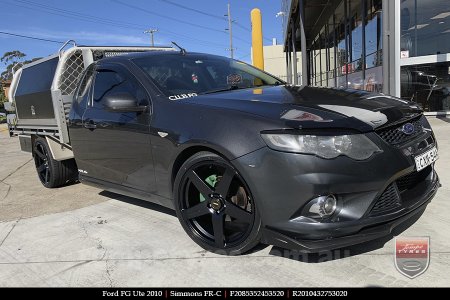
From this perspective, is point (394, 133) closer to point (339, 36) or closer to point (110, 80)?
point (110, 80)

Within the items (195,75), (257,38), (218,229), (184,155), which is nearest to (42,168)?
(195,75)

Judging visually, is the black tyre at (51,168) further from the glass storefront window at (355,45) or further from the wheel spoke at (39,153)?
the glass storefront window at (355,45)

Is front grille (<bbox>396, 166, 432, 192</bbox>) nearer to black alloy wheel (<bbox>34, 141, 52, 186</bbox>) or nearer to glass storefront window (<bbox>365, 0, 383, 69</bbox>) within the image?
black alloy wheel (<bbox>34, 141, 52, 186</bbox>)

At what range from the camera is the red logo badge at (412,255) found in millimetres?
2745

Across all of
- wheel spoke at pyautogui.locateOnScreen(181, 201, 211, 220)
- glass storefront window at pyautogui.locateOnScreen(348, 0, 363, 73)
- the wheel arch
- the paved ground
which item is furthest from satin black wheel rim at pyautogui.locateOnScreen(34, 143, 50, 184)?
glass storefront window at pyautogui.locateOnScreen(348, 0, 363, 73)

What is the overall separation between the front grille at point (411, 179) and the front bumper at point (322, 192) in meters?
0.17

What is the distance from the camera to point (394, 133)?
2818mm

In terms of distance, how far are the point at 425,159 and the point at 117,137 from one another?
2.67 metres

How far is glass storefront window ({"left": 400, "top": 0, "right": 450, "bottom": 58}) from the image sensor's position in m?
10.6

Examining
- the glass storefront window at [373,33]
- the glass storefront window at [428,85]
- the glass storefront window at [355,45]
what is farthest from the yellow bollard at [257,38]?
the glass storefront window at [428,85]

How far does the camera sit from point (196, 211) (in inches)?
128

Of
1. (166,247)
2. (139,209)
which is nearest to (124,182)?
(139,209)

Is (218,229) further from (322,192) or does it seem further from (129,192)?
(129,192)
